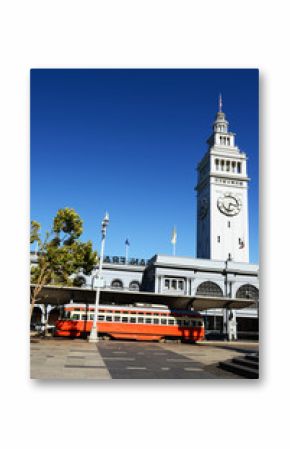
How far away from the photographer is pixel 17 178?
10.7 meters

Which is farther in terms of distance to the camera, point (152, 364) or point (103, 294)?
point (103, 294)

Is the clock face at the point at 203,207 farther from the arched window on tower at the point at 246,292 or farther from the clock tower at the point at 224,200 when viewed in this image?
the arched window on tower at the point at 246,292

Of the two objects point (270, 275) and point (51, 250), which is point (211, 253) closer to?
point (51, 250)

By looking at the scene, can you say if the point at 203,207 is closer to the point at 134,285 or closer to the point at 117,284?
A: the point at 134,285

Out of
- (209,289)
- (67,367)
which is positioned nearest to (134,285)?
(209,289)

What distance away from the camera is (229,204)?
54.5 metres

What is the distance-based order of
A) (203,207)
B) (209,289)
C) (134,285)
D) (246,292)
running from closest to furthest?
(246,292) → (209,289) → (134,285) → (203,207)

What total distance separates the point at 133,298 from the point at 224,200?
27958 millimetres

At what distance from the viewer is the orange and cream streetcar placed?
2630 cm

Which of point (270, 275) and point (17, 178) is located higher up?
point (17, 178)

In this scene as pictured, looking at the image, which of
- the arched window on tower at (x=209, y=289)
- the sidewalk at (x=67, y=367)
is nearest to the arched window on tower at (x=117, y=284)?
the arched window on tower at (x=209, y=289)
